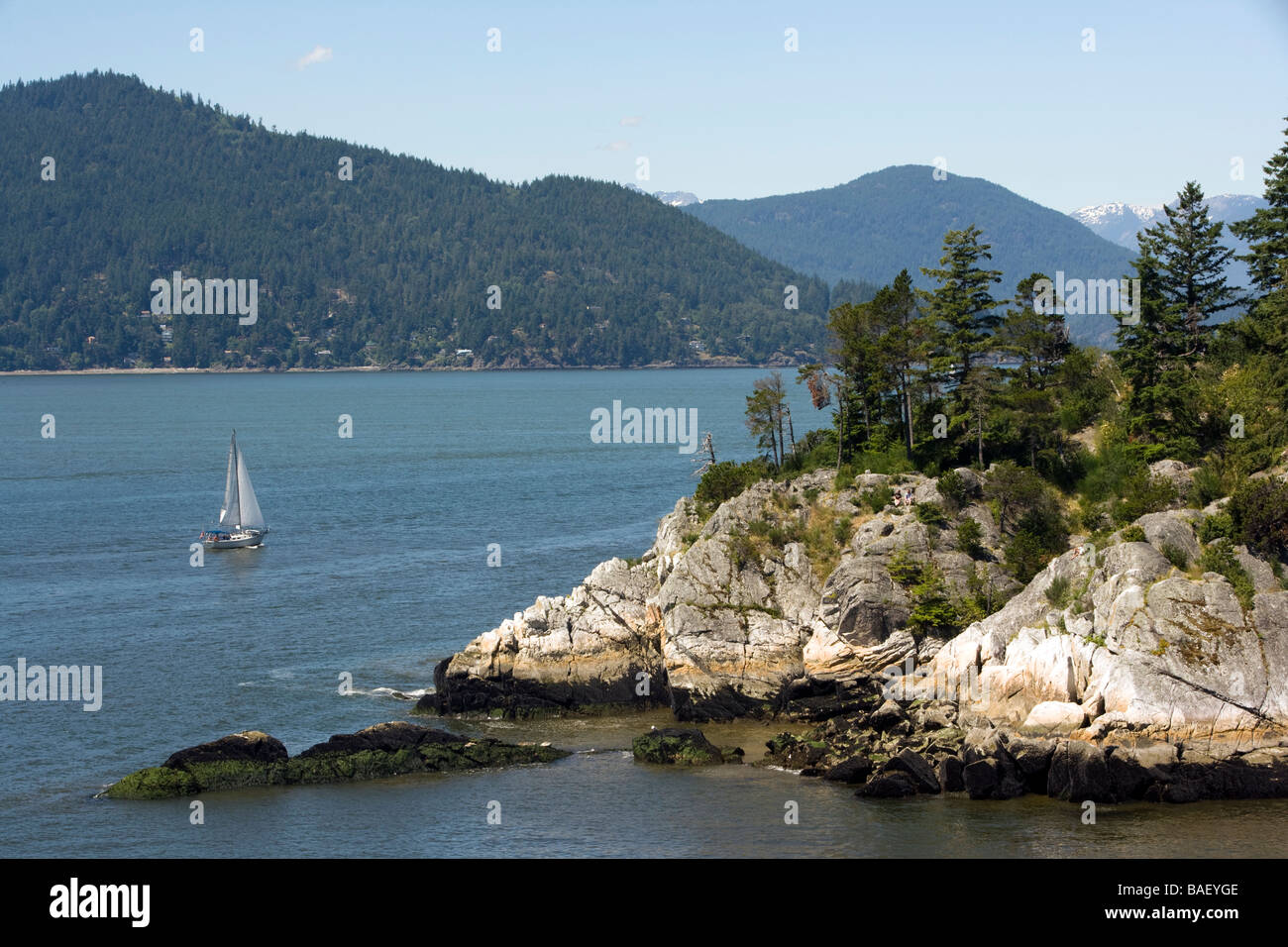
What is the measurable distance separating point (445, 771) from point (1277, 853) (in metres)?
24.6

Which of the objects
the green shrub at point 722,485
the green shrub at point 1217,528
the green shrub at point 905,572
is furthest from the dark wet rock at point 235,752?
the green shrub at point 1217,528

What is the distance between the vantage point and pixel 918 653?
4722 centimetres

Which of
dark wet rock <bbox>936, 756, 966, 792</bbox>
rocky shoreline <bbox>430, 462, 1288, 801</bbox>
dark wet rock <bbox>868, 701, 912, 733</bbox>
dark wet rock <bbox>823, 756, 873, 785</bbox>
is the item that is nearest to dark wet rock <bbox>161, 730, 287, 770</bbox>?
rocky shoreline <bbox>430, 462, 1288, 801</bbox>

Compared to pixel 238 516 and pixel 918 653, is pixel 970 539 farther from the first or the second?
pixel 238 516

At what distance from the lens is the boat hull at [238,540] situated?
82.1 m

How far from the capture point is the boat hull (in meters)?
82.1

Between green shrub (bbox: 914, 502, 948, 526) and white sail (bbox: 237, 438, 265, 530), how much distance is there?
1980 inches

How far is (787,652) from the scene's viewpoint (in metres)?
48.7

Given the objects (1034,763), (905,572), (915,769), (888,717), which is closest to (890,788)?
(915,769)

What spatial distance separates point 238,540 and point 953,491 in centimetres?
4984

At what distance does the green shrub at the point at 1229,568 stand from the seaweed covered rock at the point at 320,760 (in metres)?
22.8

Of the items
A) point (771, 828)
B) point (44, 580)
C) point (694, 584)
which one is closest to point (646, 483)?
point (44, 580)

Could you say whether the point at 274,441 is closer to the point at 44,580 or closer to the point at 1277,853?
the point at 44,580

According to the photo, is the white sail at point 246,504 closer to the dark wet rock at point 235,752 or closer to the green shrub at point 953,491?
the dark wet rock at point 235,752
